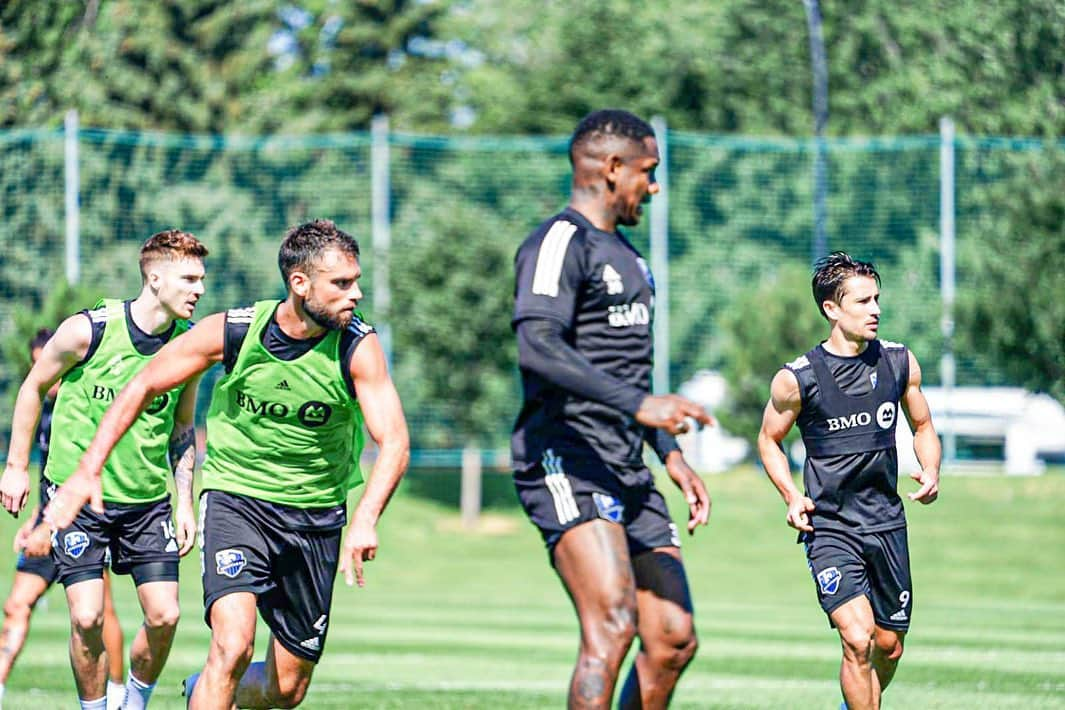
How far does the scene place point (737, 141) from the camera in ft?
96.1

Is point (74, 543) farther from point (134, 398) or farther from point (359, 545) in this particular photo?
point (359, 545)

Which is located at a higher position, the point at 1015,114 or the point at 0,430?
the point at 1015,114

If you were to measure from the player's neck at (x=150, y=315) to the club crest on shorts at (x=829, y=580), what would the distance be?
3.47 metres

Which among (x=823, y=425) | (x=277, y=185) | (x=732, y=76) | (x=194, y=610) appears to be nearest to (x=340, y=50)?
(x=732, y=76)

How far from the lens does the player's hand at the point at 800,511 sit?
8328 mm

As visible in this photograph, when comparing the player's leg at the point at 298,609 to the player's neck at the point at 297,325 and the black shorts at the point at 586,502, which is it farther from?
the black shorts at the point at 586,502

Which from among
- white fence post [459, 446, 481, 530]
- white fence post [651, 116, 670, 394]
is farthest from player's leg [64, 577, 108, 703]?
white fence post [651, 116, 670, 394]

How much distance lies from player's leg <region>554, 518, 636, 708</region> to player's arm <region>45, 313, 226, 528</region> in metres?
1.76

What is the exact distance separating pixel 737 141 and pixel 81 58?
1340cm

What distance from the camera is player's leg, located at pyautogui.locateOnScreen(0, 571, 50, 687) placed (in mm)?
9789

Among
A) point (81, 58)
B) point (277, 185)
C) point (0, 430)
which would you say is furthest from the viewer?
point (81, 58)

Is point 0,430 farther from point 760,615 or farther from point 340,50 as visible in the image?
point 340,50

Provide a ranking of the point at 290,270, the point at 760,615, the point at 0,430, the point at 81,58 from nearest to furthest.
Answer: the point at 290,270 → the point at 760,615 → the point at 0,430 → the point at 81,58

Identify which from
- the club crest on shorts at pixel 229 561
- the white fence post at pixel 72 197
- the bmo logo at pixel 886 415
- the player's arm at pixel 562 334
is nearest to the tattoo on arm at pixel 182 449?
the club crest on shorts at pixel 229 561
